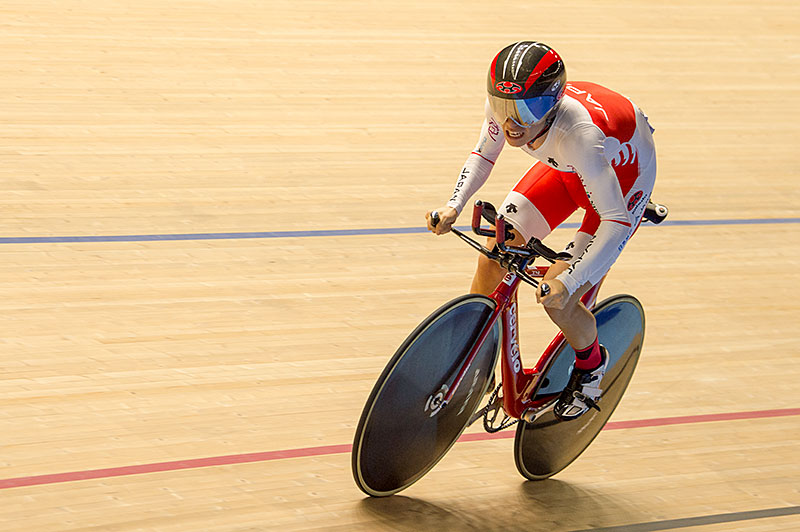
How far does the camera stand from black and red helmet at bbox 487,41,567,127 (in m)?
2.17

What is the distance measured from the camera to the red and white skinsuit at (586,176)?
2.25 meters

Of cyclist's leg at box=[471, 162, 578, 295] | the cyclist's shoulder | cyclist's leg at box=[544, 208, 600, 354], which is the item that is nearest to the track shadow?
cyclist's leg at box=[544, 208, 600, 354]

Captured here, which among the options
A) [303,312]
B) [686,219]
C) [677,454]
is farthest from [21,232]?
[686,219]

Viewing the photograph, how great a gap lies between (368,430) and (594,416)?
0.79 m

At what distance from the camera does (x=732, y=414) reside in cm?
323

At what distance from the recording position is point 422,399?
7.95ft

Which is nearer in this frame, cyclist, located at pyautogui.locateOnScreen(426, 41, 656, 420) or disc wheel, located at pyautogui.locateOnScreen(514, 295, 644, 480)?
cyclist, located at pyautogui.locateOnScreen(426, 41, 656, 420)

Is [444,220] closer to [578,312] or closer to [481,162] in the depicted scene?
[481,162]

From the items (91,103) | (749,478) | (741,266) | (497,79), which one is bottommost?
(749,478)

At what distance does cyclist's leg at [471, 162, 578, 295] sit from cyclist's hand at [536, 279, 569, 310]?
0.34 meters

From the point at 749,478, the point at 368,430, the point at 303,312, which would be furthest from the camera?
the point at 303,312

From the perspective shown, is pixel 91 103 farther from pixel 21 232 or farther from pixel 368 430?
pixel 368 430

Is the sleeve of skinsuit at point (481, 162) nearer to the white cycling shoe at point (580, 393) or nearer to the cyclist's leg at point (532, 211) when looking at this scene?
the cyclist's leg at point (532, 211)

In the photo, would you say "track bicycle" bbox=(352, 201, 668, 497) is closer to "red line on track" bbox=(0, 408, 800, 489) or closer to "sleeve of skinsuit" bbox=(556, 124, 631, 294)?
"sleeve of skinsuit" bbox=(556, 124, 631, 294)
